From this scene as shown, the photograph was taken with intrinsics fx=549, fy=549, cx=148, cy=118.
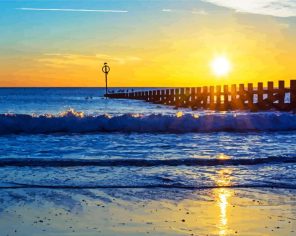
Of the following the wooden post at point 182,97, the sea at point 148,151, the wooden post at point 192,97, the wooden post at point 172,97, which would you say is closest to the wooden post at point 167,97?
the wooden post at point 172,97

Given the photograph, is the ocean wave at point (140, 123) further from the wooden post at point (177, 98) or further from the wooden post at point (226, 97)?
the wooden post at point (177, 98)

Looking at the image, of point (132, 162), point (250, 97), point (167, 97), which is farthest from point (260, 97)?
point (132, 162)

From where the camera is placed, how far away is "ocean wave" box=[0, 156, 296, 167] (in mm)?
8367

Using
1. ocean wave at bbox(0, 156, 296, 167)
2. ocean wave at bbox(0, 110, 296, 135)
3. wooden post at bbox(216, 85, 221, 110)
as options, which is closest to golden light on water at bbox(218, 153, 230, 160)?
ocean wave at bbox(0, 156, 296, 167)

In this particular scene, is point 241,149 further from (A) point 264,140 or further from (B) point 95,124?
(B) point 95,124

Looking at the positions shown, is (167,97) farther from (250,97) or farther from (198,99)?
(250,97)

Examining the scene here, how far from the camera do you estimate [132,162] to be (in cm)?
855

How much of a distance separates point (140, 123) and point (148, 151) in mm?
5555

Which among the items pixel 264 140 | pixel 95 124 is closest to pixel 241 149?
pixel 264 140

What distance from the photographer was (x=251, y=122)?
1634cm

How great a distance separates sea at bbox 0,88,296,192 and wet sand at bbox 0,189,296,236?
454 millimetres

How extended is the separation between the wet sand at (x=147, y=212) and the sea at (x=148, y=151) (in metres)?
0.45

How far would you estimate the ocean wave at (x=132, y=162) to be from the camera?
8.37 metres

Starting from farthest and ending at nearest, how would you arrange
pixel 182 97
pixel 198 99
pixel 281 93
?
pixel 182 97, pixel 198 99, pixel 281 93
